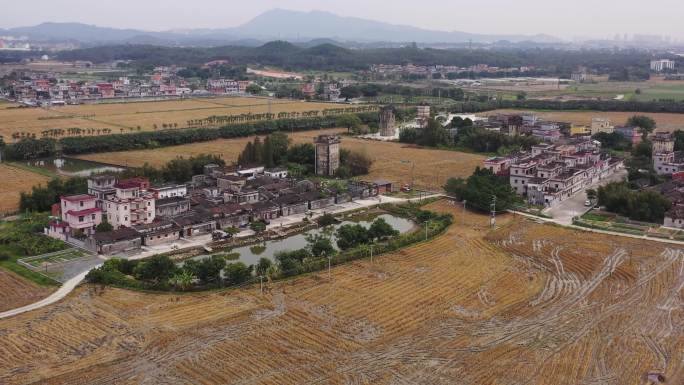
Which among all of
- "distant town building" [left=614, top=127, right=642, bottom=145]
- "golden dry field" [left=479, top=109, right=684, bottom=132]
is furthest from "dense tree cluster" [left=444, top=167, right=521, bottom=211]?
"golden dry field" [left=479, top=109, right=684, bottom=132]

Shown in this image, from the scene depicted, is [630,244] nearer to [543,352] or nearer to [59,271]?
[543,352]

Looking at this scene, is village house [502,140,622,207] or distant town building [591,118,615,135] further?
distant town building [591,118,615,135]

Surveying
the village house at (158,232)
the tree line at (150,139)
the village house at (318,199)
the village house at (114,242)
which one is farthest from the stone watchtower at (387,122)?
the village house at (114,242)

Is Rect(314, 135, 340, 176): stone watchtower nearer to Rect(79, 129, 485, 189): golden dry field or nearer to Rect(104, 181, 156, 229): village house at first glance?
Rect(79, 129, 485, 189): golden dry field

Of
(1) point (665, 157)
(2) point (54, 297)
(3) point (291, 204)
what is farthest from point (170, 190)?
(1) point (665, 157)

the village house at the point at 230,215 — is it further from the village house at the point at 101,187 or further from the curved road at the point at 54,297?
the curved road at the point at 54,297

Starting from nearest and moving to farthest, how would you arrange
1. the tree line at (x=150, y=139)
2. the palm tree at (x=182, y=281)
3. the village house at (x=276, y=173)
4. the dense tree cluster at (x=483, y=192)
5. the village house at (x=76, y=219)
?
the palm tree at (x=182, y=281) → the village house at (x=76, y=219) → the dense tree cluster at (x=483, y=192) → the village house at (x=276, y=173) → the tree line at (x=150, y=139)

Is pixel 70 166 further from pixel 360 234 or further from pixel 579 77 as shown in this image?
pixel 579 77
